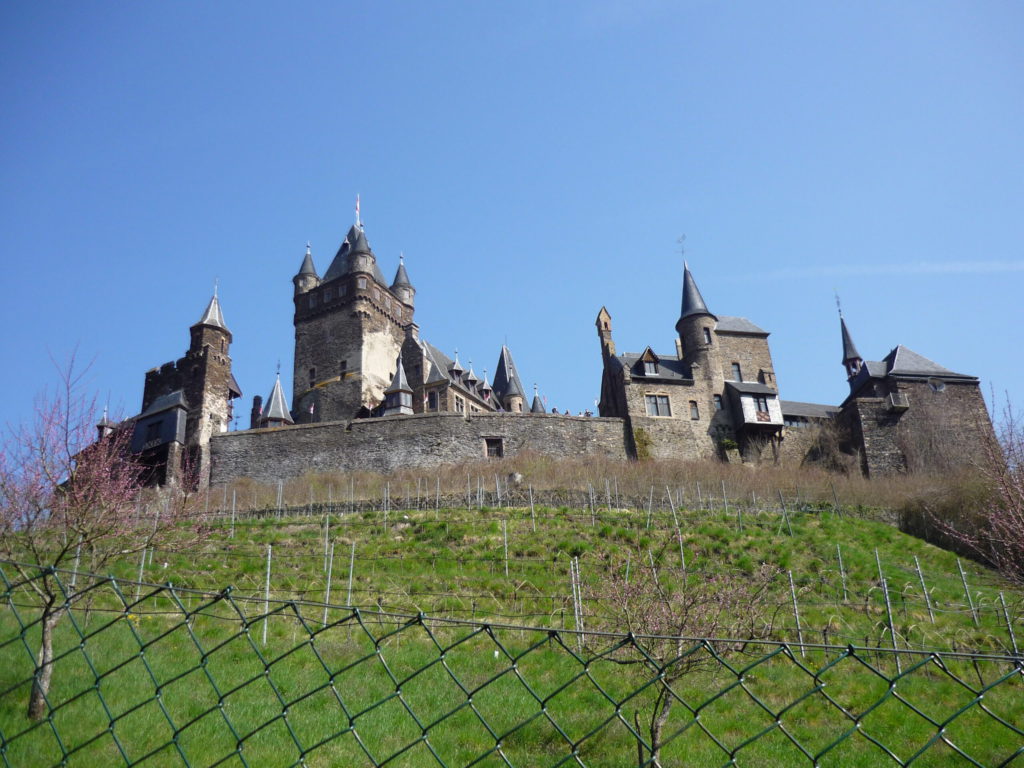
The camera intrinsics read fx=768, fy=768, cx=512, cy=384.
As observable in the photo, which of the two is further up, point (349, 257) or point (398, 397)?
point (349, 257)

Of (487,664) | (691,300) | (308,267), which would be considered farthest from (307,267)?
(487,664)

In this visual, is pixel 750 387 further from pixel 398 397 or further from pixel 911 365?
pixel 398 397

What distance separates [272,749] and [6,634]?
15.5 feet

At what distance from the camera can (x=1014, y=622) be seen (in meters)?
15.1

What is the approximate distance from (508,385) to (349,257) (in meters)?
13.6

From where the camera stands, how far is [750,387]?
133 ft

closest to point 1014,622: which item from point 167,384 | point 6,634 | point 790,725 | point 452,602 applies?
point 790,725

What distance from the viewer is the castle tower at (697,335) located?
41.8 meters

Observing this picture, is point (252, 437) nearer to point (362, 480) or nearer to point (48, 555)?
point (362, 480)

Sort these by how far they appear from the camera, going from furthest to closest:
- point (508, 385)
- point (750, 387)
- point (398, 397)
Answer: point (508, 385) < point (398, 397) < point (750, 387)

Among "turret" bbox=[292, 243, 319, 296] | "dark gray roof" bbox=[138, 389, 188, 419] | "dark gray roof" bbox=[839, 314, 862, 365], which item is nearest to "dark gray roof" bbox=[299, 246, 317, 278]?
"turret" bbox=[292, 243, 319, 296]

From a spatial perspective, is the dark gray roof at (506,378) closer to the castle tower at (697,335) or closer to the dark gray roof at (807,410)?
the castle tower at (697,335)

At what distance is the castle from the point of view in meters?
36.1

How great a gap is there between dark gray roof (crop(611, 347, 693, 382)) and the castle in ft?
0.39
